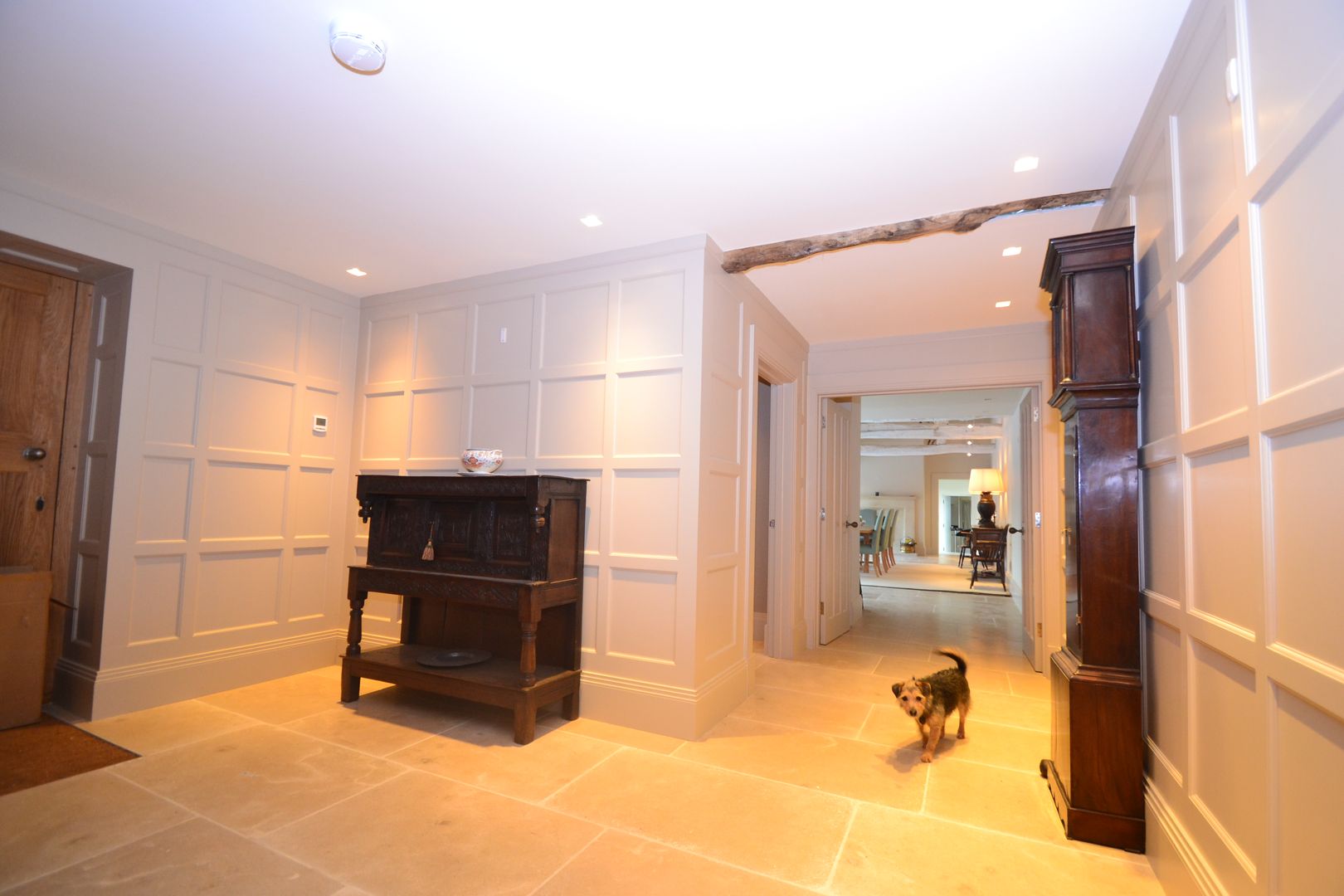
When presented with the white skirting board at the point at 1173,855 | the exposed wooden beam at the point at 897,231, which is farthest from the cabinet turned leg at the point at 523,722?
the exposed wooden beam at the point at 897,231

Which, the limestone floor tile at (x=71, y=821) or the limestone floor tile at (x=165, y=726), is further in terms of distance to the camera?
the limestone floor tile at (x=165, y=726)

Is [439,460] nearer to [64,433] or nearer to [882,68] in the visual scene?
[64,433]

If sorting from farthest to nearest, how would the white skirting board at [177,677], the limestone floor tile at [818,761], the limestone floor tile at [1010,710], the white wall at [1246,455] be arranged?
the limestone floor tile at [1010,710] < the white skirting board at [177,677] < the limestone floor tile at [818,761] < the white wall at [1246,455]

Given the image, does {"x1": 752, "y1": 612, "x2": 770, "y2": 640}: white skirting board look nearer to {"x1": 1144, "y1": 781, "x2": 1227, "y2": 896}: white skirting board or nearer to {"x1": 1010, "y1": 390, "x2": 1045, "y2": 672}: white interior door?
{"x1": 1010, "y1": 390, "x2": 1045, "y2": 672}: white interior door

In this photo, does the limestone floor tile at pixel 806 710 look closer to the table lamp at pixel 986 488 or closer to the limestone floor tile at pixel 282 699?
the limestone floor tile at pixel 282 699

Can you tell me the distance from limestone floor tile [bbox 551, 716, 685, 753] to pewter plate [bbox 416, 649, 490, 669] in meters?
0.61

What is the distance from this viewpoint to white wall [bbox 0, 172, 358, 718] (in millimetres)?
3182

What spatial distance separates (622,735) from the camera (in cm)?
307

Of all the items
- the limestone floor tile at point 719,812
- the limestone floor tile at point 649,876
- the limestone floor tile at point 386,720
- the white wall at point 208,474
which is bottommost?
the limestone floor tile at point 386,720

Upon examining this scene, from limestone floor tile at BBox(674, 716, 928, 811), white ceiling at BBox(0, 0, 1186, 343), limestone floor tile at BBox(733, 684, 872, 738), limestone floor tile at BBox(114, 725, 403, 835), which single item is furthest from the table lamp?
limestone floor tile at BBox(114, 725, 403, 835)

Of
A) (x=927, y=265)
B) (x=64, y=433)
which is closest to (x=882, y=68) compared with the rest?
(x=927, y=265)

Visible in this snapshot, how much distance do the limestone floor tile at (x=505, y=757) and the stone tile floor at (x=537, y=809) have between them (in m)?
0.01

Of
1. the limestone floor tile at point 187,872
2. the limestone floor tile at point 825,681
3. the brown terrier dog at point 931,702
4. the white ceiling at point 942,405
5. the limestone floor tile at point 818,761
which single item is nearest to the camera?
the limestone floor tile at point 187,872

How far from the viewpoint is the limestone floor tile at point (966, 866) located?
6.21 ft
